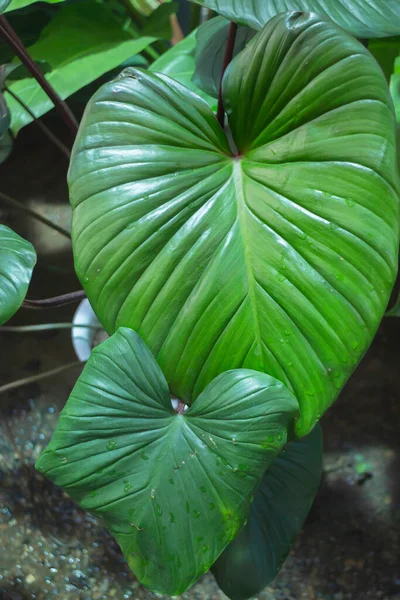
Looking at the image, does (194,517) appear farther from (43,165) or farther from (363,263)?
(43,165)

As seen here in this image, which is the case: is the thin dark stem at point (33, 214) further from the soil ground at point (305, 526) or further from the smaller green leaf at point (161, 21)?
the smaller green leaf at point (161, 21)

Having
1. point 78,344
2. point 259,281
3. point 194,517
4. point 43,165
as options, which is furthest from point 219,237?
point 43,165

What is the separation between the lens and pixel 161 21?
1.31 meters

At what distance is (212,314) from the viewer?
0.61 meters

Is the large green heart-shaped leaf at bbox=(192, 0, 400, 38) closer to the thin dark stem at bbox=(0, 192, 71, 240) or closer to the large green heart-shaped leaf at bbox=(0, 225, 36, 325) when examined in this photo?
the large green heart-shaped leaf at bbox=(0, 225, 36, 325)

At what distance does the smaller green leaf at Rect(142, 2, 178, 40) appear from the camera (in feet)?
4.26

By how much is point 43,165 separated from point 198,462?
143 cm

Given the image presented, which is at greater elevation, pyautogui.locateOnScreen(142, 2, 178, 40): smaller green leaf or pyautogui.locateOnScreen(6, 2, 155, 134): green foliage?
pyautogui.locateOnScreen(6, 2, 155, 134): green foliage

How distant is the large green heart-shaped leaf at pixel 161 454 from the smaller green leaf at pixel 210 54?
57 cm

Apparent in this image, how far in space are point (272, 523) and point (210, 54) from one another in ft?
2.65

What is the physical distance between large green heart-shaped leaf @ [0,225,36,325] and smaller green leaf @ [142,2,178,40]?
2.64ft

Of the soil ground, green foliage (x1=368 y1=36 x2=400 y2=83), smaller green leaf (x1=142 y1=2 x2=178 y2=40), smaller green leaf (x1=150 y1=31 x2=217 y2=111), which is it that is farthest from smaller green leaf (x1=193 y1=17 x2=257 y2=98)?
the soil ground

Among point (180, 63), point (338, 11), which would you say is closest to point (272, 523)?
point (338, 11)

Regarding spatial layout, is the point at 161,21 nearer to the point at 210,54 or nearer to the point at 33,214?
the point at 210,54
